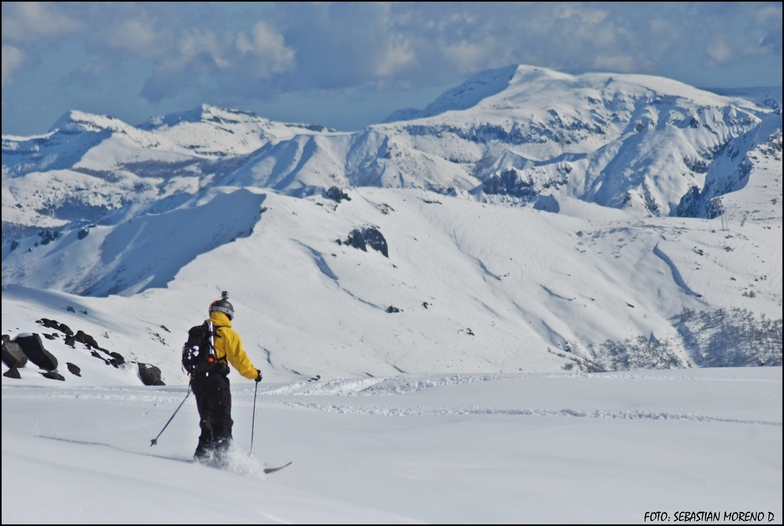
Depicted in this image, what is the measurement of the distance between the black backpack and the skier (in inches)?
2.9

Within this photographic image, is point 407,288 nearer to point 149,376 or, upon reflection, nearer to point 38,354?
point 149,376

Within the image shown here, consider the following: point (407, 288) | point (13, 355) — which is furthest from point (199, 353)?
point (407, 288)

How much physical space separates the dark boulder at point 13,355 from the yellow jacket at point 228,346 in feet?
53.7

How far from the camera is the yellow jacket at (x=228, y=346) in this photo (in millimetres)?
9992

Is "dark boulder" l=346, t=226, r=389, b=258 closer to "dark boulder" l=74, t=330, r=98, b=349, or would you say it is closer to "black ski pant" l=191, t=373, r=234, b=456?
"dark boulder" l=74, t=330, r=98, b=349

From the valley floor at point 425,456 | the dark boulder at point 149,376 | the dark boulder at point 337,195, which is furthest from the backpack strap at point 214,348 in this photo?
the dark boulder at point 337,195

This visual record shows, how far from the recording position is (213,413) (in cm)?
981

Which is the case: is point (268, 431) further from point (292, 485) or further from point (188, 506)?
point (188, 506)

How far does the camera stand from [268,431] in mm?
12719

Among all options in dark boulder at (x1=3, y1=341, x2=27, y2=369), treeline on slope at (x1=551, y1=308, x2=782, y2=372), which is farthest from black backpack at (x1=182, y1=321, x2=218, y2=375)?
treeline on slope at (x1=551, y1=308, x2=782, y2=372)

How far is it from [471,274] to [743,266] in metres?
81.1

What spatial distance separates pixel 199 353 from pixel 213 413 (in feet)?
2.78

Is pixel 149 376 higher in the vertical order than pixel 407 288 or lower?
lower

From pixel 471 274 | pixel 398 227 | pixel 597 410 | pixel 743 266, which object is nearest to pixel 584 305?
pixel 471 274
